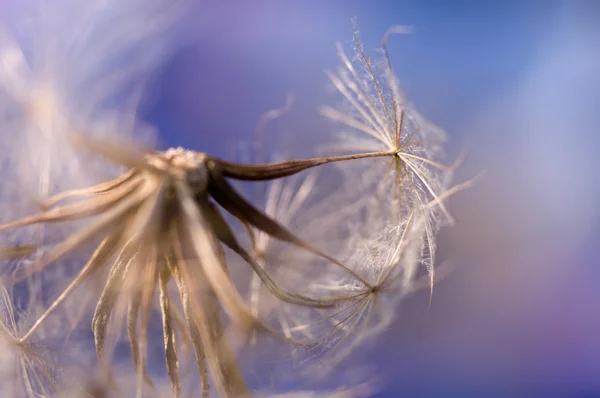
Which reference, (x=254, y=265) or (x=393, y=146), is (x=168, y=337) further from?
(x=393, y=146)

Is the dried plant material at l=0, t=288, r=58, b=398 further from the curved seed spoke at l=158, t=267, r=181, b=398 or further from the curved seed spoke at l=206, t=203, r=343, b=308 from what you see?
the curved seed spoke at l=206, t=203, r=343, b=308

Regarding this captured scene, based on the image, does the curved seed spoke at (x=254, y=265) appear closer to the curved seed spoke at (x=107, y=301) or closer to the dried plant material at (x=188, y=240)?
the dried plant material at (x=188, y=240)

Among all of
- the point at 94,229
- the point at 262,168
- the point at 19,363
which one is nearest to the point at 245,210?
the point at 262,168

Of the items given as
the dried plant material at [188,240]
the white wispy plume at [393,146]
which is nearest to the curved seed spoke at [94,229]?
the dried plant material at [188,240]

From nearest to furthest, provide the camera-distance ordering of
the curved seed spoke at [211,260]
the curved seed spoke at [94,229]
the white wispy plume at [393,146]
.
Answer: the curved seed spoke at [211,260] < the curved seed spoke at [94,229] < the white wispy plume at [393,146]

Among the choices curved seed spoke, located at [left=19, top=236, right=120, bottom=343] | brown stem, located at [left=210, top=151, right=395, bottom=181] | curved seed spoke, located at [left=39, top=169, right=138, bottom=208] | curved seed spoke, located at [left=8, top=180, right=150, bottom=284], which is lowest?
curved seed spoke, located at [left=19, top=236, right=120, bottom=343]

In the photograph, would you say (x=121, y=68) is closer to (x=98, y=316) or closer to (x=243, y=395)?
(x=98, y=316)

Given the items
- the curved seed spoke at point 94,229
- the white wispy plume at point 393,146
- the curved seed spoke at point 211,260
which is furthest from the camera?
the white wispy plume at point 393,146

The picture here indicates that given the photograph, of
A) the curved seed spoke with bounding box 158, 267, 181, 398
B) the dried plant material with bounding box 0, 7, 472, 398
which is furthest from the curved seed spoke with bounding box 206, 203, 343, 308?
the curved seed spoke with bounding box 158, 267, 181, 398

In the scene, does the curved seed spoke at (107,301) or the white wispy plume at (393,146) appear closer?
the curved seed spoke at (107,301)

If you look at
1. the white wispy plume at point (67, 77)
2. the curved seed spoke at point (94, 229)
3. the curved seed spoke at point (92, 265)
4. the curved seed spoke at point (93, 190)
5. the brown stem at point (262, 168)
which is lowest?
the curved seed spoke at point (92, 265)

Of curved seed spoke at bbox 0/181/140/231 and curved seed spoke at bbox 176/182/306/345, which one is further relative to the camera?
curved seed spoke at bbox 0/181/140/231
